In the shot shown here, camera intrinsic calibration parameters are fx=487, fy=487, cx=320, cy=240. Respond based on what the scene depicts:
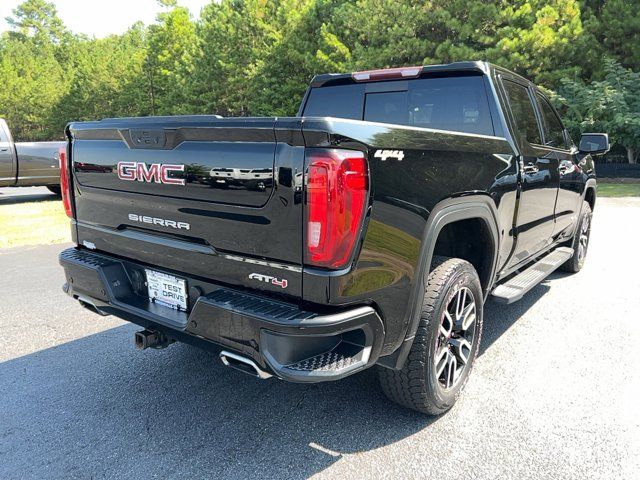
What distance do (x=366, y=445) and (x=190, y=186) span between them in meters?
1.59

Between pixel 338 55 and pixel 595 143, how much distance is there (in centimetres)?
1872

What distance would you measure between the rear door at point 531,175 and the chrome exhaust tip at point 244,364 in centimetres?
226

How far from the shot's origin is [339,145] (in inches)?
76.2

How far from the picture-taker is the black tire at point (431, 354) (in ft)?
8.20

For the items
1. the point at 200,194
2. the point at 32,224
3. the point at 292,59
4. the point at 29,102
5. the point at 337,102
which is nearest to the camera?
the point at 200,194

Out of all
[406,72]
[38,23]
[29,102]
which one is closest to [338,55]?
[406,72]

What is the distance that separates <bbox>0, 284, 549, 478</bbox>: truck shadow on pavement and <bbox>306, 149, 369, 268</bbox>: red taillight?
112 centimetres

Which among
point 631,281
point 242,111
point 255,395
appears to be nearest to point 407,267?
point 255,395

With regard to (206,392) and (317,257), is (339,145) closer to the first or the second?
(317,257)

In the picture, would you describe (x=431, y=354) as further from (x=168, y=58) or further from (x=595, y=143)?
(x=168, y=58)

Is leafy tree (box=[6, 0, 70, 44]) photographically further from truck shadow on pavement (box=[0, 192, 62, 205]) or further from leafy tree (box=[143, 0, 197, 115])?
truck shadow on pavement (box=[0, 192, 62, 205])

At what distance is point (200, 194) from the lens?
90.2 inches

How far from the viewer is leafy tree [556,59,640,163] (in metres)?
16.0

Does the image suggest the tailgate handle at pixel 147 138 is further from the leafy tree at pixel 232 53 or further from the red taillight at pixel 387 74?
the leafy tree at pixel 232 53
